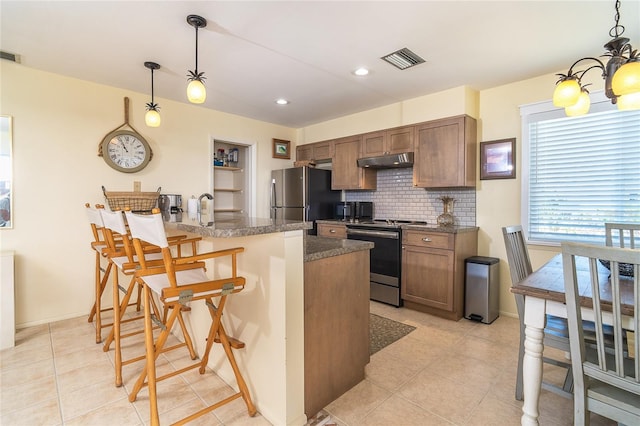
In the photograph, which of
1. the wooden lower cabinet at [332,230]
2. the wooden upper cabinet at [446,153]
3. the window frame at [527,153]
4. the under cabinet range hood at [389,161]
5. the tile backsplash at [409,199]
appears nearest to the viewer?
the window frame at [527,153]

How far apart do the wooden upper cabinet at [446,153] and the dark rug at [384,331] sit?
164 cm

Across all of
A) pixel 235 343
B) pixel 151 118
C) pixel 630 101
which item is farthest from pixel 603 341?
pixel 151 118

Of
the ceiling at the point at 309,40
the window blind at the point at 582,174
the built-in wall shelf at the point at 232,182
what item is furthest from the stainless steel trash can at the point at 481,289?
the built-in wall shelf at the point at 232,182

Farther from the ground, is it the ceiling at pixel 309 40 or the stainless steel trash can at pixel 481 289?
the ceiling at pixel 309 40

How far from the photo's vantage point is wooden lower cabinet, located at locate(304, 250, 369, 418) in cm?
163

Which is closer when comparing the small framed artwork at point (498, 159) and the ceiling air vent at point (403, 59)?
the ceiling air vent at point (403, 59)

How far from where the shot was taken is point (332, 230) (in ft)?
13.5

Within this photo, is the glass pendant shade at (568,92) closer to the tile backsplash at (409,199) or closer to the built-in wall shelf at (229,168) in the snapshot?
the tile backsplash at (409,199)

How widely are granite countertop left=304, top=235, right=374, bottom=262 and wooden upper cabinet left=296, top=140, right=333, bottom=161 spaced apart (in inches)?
107

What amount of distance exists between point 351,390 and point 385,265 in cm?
181

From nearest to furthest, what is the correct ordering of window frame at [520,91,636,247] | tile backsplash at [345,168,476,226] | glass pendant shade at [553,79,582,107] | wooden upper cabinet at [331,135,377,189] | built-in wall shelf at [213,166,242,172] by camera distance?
glass pendant shade at [553,79,582,107], window frame at [520,91,636,247], tile backsplash at [345,168,476,226], wooden upper cabinet at [331,135,377,189], built-in wall shelf at [213,166,242,172]

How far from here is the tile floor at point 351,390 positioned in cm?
163

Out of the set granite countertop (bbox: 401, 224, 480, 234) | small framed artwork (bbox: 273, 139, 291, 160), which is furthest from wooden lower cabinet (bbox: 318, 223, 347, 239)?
small framed artwork (bbox: 273, 139, 291, 160)

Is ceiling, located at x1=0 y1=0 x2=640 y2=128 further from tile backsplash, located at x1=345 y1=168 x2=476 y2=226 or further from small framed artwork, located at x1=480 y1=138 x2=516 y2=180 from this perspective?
tile backsplash, located at x1=345 y1=168 x2=476 y2=226
